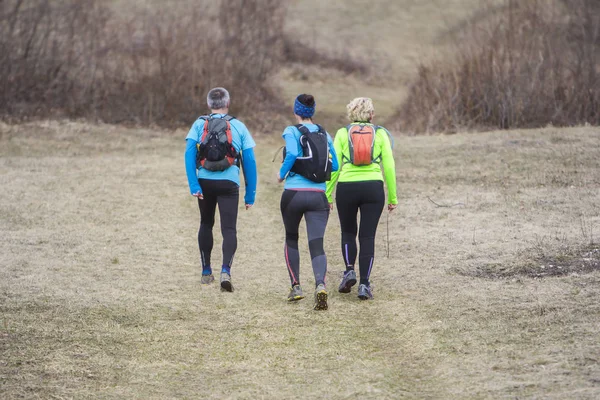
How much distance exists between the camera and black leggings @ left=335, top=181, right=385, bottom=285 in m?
7.64

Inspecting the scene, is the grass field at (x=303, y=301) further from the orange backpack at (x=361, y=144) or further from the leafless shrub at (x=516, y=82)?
the leafless shrub at (x=516, y=82)

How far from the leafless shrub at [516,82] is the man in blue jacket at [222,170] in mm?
13684

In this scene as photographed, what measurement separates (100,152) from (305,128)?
43.1 feet

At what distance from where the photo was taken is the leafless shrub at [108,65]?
2380cm

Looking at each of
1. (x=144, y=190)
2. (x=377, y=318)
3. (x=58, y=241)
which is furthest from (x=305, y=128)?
(x=144, y=190)

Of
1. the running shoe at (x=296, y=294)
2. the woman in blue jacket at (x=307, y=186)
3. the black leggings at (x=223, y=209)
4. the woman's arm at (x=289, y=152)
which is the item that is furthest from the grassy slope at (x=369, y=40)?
the woman's arm at (x=289, y=152)

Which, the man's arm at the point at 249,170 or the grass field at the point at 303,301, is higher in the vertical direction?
the man's arm at the point at 249,170

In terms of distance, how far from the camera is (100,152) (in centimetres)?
1967

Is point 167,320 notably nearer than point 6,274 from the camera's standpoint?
Yes

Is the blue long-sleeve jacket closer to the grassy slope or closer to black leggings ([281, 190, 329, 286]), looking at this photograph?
black leggings ([281, 190, 329, 286])

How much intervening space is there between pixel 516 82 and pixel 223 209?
14.7 m

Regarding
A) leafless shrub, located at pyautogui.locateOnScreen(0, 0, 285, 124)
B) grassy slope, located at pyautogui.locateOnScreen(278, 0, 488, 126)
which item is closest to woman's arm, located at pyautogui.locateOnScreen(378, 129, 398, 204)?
leafless shrub, located at pyautogui.locateOnScreen(0, 0, 285, 124)

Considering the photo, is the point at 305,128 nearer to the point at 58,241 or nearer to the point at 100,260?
the point at 100,260

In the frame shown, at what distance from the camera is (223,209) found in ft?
26.6
